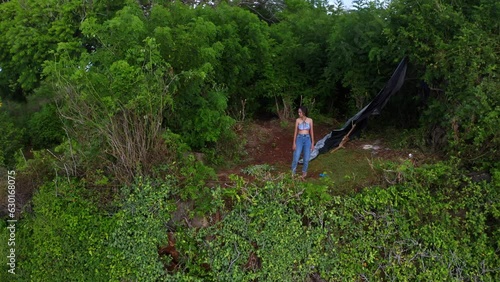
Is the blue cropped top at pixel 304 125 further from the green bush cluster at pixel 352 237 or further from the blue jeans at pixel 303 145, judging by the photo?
the green bush cluster at pixel 352 237

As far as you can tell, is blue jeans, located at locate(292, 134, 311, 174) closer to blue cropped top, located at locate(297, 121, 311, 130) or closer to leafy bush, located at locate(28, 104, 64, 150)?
blue cropped top, located at locate(297, 121, 311, 130)

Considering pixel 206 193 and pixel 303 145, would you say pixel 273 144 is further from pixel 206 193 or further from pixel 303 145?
pixel 206 193

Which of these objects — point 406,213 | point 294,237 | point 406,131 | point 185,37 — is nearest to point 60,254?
point 294,237

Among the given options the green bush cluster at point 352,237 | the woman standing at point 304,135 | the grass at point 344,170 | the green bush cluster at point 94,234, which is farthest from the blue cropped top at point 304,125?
the green bush cluster at point 94,234

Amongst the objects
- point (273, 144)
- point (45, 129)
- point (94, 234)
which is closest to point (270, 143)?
point (273, 144)

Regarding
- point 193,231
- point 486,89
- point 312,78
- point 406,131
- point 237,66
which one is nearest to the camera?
point 193,231

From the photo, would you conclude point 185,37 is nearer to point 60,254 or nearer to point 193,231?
point 193,231

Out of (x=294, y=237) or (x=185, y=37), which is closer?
(x=294, y=237)

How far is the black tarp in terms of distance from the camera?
26.1 ft

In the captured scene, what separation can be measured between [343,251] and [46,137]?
6126mm

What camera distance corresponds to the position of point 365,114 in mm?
8273

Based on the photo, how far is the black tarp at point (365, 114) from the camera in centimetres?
795

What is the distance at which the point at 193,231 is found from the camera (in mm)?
5746

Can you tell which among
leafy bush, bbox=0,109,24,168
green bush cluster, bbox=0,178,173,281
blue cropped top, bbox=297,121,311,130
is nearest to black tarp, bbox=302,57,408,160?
blue cropped top, bbox=297,121,311,130
